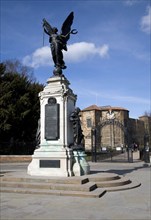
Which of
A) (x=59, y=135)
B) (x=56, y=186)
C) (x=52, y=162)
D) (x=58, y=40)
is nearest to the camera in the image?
(x=56, y=186)

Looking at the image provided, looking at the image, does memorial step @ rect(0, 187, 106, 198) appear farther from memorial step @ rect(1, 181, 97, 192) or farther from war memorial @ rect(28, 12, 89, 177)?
war memorial @ rect(28, 12, 89, 177)

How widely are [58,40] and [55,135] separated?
4471 millimetres

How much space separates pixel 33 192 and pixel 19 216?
2944 mm

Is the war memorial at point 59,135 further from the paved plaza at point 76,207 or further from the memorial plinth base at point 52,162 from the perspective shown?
the paved plaza at point 76,207

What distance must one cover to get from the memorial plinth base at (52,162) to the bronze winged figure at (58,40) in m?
3.62

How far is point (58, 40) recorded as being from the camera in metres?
13.7

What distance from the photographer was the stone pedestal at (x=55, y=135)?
11922 mm

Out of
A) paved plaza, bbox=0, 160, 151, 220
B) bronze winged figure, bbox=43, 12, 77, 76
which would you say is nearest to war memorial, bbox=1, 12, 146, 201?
bronze winged figure, bbox=43, 12, 77, 76

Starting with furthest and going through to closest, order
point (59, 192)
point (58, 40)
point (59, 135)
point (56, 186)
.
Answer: point (58, 40), point (59, 135), point (56, 186), point (59, 192)

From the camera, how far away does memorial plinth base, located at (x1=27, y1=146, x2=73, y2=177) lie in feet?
38.7

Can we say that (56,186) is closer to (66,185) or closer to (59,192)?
(66,185)

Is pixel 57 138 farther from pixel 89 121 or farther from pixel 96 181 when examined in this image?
pixel 89 121

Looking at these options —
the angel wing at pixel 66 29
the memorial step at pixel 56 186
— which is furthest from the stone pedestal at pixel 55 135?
the angel wing at pixel 66 29

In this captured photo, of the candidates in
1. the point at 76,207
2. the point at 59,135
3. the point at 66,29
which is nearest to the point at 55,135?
the point at 59,135
